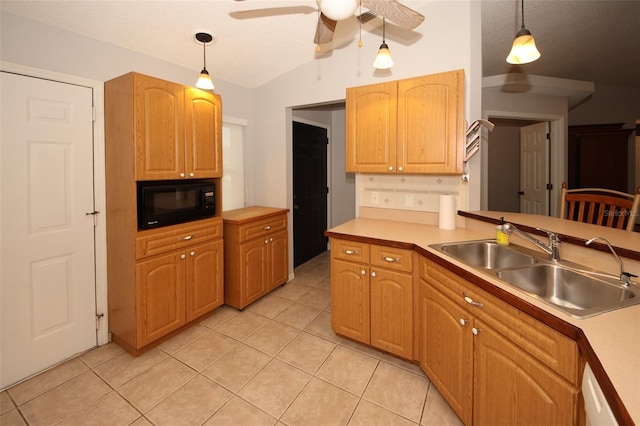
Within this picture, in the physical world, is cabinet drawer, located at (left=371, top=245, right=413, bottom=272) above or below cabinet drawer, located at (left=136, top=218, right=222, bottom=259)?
below

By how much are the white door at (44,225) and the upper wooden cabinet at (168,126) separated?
1.28ft

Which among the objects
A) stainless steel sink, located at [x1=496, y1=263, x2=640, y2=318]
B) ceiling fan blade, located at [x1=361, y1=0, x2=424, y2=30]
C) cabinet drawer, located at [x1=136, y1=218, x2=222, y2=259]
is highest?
ceiling fan blade, located at [x1=361, y1=0, x2=424, y2=30]

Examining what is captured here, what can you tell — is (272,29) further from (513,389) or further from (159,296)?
(513,389)

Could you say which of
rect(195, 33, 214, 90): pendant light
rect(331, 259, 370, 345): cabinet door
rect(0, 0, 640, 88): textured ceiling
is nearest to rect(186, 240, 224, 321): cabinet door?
rect(331, 259, 370, 345): cabinet door

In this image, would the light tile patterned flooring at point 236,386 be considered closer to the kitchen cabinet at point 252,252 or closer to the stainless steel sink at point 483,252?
the kitchen cabinet at point 252,252

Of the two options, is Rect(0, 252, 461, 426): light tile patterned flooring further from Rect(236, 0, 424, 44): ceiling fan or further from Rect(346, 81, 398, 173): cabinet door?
Rect(236, 0, 424, 44): ceiling fan

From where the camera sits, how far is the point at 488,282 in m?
1.29

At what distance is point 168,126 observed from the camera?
2305 mm

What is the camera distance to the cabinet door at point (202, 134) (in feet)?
8.13

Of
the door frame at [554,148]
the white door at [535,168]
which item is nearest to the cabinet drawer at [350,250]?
the door frame at [554,148]

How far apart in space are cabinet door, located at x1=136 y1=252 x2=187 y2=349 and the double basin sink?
1.99m

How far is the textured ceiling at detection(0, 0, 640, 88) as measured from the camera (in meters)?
2.02

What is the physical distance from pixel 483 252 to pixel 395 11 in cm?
155

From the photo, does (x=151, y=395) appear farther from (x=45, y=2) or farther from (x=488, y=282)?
(x=45, y=2)
